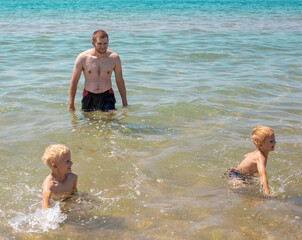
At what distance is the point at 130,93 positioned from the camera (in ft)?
29.6

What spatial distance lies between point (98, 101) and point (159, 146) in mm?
1576

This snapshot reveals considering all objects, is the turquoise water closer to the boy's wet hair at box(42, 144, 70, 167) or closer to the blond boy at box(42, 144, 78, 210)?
the blond boy at box(42, 144, 78, 210)

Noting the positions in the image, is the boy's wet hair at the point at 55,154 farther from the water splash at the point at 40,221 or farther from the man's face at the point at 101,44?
the man's face at the point at 101,44

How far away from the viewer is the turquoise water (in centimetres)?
404

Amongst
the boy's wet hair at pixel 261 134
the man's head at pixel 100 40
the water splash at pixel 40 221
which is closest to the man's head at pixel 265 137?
the boy's wet hair at pixel 261 134

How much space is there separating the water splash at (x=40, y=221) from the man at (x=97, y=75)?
3.07 m

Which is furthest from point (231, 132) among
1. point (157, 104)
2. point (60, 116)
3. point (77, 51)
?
point (77, 51)

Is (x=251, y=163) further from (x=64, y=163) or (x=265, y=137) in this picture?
(x=64, y=163)

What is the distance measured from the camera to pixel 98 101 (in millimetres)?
6980

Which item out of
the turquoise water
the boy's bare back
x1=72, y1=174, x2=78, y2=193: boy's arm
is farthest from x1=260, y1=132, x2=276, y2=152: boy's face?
x1=72, y1=174, x2=78, y2=193: boy's arm

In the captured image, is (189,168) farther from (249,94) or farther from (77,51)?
(77,51)

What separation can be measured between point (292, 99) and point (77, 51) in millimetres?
7891

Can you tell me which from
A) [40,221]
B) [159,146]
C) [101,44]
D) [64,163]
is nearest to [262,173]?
[159,146]

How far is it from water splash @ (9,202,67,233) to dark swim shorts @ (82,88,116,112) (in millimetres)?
3060
